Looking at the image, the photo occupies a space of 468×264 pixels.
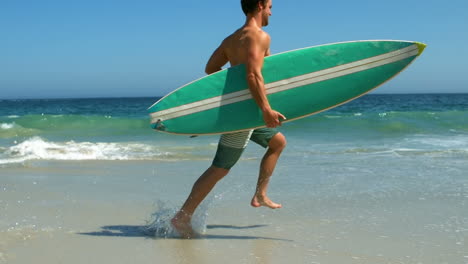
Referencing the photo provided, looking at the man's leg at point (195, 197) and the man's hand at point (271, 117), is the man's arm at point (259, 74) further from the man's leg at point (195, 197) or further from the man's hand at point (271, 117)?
the man's leg at point (195, 197)

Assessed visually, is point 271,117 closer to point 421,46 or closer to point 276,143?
point 276,143

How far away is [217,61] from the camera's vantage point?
3049mm

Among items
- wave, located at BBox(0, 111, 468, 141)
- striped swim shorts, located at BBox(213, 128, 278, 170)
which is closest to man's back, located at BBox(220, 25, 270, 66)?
striped swim shorts, located at BBox(213, 128, 278, 170)

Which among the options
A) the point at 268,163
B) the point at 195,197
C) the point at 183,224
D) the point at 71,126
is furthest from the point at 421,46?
the point at 71,126

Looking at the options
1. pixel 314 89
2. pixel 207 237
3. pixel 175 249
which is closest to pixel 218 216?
pixel 207 237

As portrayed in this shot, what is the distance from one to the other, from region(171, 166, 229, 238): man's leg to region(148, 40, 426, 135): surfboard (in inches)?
9.6

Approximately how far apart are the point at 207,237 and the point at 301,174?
2464 millimetres

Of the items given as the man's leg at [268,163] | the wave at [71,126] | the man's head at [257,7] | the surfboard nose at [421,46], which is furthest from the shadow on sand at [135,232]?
the wave at [71,126]

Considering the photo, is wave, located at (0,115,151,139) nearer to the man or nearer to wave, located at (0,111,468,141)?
wave, located at (0,111,468,141)

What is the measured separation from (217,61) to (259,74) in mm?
392

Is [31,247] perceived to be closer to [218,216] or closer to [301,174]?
[218,216]

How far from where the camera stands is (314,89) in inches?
124

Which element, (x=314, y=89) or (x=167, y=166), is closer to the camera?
(x=314, y=89)

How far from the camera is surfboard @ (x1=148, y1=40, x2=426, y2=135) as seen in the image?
2967 mm
